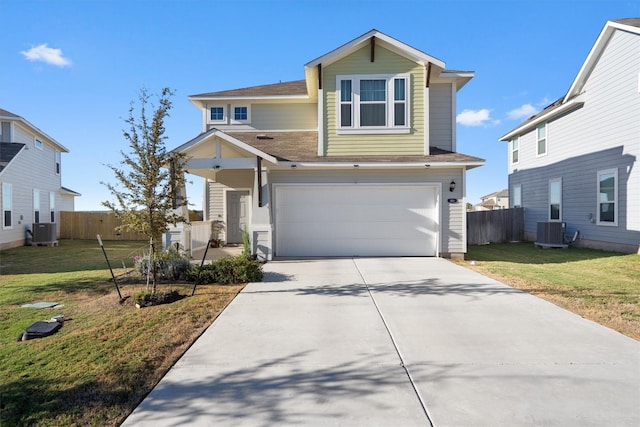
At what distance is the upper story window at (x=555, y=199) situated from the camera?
1485 cm

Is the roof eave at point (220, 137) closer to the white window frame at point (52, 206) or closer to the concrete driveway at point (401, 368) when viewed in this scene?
the concrete driveway at point (401, 368)

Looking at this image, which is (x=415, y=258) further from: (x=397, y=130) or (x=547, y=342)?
(x=547, y=342)

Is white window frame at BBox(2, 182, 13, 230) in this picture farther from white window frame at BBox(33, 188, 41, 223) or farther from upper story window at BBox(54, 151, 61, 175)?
upper story window at BBox(54, 151, 61, 175)

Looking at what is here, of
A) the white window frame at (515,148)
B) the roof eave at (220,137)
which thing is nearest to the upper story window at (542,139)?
the white window frame at (515,148)

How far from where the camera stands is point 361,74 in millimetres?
10992

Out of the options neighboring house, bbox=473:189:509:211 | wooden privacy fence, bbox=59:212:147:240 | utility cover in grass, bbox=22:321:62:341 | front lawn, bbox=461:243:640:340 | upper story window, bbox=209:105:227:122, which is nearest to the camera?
utility cover in grass, bbox=22:321:62:341

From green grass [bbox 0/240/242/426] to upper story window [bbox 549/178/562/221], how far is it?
576 inches

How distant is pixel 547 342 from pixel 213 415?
3.79 meters

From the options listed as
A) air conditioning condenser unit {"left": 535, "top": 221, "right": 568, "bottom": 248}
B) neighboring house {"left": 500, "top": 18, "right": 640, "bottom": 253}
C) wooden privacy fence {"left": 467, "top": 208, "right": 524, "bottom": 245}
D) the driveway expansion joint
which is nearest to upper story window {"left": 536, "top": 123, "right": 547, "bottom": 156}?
neighboring house {"left": 500, "top": 18, "right": 640, "bottom": 253}

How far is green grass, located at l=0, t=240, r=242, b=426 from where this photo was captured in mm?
2818

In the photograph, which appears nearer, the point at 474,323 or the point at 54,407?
the point at 54,407

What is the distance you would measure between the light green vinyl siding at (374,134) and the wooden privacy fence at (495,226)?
17.8 feet

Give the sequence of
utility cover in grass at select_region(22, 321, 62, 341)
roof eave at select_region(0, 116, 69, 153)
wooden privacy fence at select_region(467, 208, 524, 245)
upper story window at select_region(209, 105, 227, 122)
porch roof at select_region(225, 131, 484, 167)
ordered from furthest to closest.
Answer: roof eave at select_region(0, 116, 69, 153)
wooden privacy fence at select_region(467, 208, 524, 245)
upper story window at select_region(209, 105, 227, 122)
porch roof at select_region(225, 131, 484, 167)
utility cover in grass at select_region(22, 321, 62, 341)

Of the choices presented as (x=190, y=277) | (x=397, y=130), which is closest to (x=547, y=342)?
(x=190, y=277)
